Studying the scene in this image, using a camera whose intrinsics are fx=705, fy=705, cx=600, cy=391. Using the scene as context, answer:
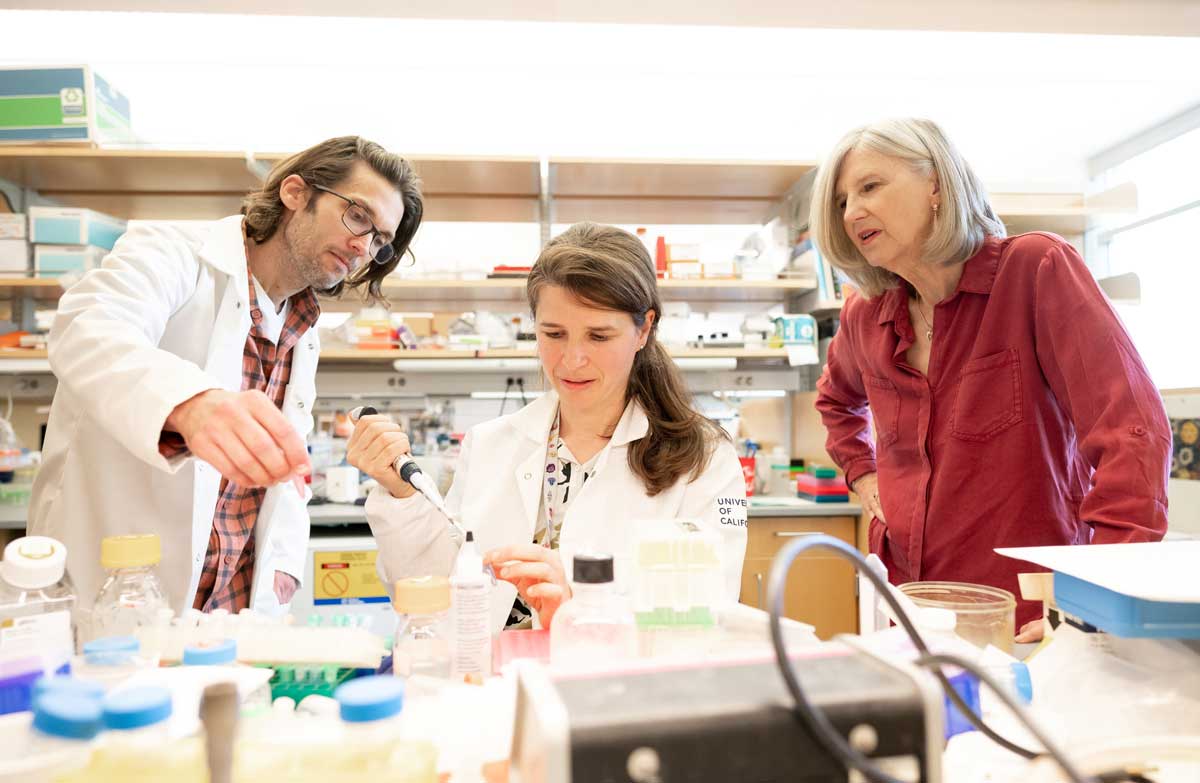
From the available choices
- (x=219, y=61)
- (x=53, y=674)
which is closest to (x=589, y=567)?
(x=53, y=674)

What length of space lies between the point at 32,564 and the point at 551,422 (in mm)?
865

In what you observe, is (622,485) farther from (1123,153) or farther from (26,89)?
(1123,153)

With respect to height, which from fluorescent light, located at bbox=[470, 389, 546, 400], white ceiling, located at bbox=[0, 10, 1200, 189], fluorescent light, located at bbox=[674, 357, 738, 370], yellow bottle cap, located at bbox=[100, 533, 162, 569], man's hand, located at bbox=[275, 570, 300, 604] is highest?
white ceiling, located at bbox=[0, 10, 1200, 189]

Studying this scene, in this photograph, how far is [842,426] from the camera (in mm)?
1822

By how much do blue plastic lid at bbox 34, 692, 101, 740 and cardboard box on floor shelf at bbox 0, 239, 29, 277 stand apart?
9.86 feet

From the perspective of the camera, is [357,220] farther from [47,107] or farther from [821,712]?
[47,107]

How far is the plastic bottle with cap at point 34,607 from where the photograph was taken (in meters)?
0.66

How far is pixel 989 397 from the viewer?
1.31 meters

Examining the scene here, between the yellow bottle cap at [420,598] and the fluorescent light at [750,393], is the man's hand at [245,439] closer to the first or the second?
the yellow bottle cap at [420,598]

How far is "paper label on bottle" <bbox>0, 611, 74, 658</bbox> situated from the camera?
652 mm

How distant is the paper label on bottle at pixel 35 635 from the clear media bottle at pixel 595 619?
1.58 ft

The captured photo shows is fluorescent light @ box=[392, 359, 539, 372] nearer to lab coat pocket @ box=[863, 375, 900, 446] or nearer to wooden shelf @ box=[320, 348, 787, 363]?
wooden shelf @ box=[320, 348, 787, 363]

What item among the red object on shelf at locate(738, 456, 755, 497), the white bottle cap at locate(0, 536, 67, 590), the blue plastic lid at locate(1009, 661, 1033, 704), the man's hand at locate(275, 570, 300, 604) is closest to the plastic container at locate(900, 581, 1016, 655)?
the blue plastic lid at locate(1009, 661, 1033, 704)

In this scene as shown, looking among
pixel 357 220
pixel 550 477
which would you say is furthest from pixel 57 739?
pixel 357 220
